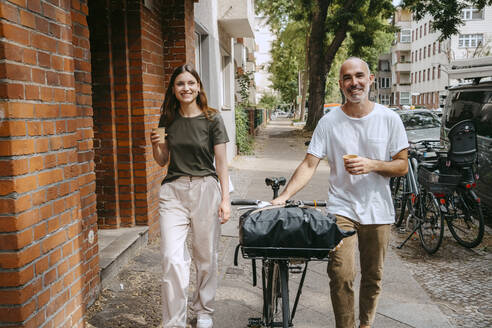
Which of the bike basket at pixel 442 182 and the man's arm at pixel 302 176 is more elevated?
the man's arm at pixel 302 176

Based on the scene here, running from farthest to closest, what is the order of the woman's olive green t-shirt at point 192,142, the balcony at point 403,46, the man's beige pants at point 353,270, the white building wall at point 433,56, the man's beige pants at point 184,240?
the balcony at point 403,46 < the white building wall at point 433,56 < the woman's olive green t-shirt at point 192,142 < the man's beige pants at point 184,240 < the man's beige pants at point 353,270

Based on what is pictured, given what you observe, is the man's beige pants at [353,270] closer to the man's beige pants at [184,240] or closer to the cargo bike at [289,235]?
the cargo bike at [289,235]

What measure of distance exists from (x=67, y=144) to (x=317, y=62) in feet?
70.7

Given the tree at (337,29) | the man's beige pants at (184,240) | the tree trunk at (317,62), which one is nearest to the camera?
the man's beige pants at (184,240)

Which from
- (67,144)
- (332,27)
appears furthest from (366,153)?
A: (332,27)

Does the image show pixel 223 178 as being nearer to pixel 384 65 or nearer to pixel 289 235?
pixel 289 235

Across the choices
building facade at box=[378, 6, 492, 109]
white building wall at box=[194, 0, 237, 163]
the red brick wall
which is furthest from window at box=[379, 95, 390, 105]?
the red brick wall

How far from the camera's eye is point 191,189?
11.2ft

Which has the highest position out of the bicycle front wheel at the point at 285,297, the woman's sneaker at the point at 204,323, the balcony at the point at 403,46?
the balcony at the point at 403,46

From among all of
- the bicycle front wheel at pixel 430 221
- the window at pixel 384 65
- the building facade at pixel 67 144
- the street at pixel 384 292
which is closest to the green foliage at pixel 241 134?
the street at pixel 384 292

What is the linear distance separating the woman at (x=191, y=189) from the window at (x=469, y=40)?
166 feet

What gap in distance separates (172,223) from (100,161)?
2.39 meters

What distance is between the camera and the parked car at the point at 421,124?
13.0m

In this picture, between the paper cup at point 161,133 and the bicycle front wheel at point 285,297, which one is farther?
the paper cup at point 161,133
